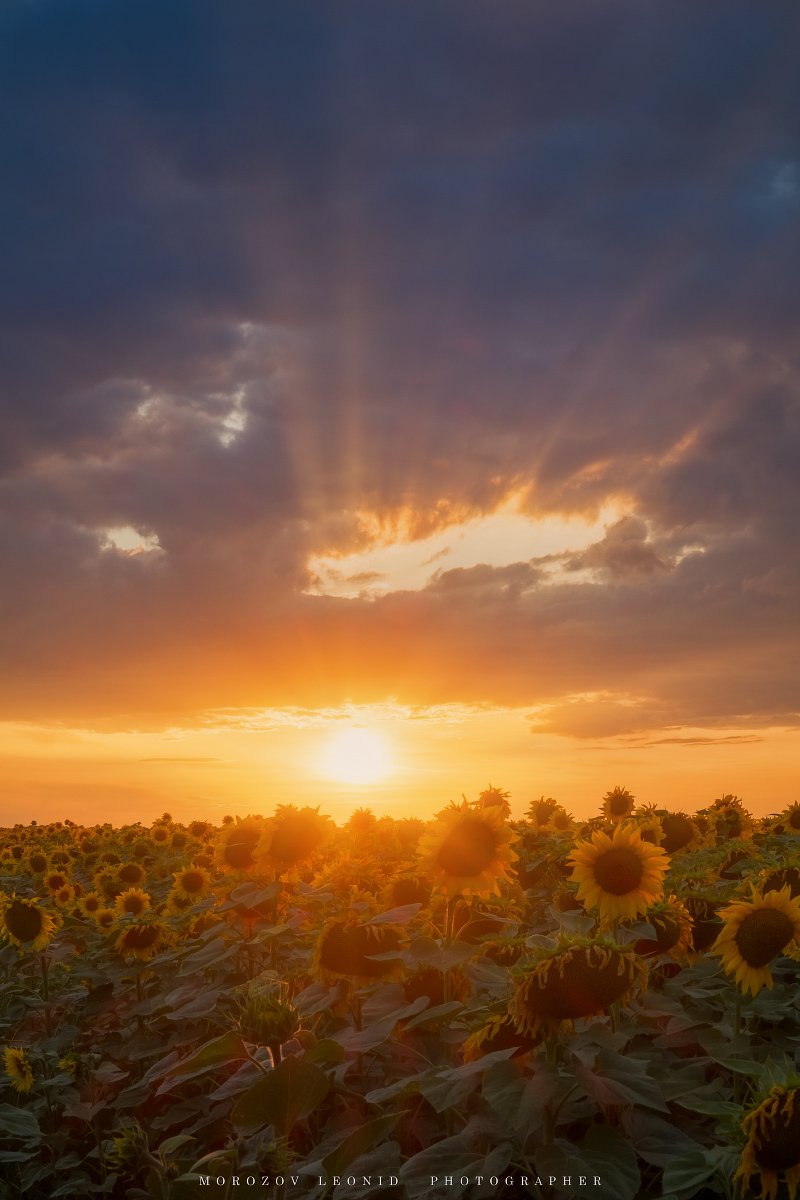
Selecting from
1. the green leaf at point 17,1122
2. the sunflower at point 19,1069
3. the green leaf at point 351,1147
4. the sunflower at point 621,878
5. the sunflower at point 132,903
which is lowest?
the sunflower at point 19,1069

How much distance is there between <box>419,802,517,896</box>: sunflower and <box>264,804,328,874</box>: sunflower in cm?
256

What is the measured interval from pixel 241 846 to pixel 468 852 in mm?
3678

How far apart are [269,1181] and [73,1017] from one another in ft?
26.4

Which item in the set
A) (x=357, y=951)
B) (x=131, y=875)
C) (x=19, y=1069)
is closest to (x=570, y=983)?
(x=357, y=951)

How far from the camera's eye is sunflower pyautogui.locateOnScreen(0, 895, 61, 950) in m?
12.1

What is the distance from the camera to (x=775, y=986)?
6.32 meters

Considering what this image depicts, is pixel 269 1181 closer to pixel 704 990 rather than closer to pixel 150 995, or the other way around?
pixel 704 990

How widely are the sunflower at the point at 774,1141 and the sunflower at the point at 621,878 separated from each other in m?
2.31

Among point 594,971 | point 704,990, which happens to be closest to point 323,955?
point 704,990

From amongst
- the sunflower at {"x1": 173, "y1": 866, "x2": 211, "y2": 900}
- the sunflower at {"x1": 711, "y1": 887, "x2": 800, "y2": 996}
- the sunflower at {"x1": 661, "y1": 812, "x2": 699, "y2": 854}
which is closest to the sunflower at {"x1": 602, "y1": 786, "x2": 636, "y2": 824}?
the sunflower at {"x1": 661, "y1": 812, "x2": 699, "y2": 854}

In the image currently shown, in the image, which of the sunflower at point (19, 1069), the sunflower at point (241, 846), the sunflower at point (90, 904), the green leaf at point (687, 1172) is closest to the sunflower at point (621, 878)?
the green leaf at point (687, 1172)

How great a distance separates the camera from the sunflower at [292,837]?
9.23m

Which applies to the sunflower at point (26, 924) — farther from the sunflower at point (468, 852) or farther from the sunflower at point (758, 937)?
the sunflower at point (758, 937)

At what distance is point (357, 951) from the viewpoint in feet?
22.2
